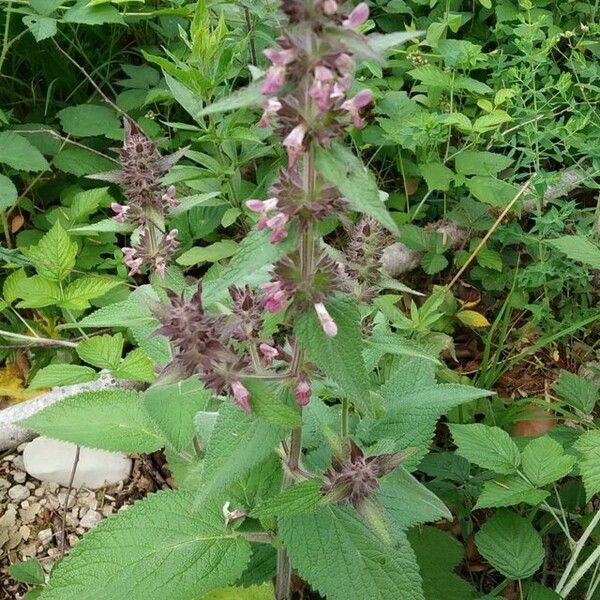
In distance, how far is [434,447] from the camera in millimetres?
2582

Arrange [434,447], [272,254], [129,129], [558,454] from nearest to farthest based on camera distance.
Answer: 1. [272,254]
2. [129,129]
3. [558,454]
4. [434,447]

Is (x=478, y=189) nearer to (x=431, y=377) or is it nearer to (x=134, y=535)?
(x=431, y=377)

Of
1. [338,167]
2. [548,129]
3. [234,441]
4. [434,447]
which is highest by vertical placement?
[338,167]

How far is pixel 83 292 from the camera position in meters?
2.40

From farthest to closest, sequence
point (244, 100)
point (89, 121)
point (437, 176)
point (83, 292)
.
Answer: point (89, 121)
point (437, 176)
point (83, 292)
point (244, 100)

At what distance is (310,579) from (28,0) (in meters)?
2.46

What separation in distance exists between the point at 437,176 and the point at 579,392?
3.46 ft

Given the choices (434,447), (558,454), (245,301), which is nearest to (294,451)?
(245,301)

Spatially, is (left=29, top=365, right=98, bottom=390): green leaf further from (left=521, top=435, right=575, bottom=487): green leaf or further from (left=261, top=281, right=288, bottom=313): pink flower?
(left=521, top=435, right=575, bottom=487): green leaf

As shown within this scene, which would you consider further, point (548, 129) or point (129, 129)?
point (548, 129)

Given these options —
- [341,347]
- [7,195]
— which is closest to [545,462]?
[341,347]

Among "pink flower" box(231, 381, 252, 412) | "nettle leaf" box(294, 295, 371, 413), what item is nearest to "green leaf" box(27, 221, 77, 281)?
"pink flower" box(231, 381, 252, 412)

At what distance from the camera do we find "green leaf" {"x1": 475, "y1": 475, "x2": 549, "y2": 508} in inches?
75.0

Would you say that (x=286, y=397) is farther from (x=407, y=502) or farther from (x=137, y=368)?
(x=137, y=368)
